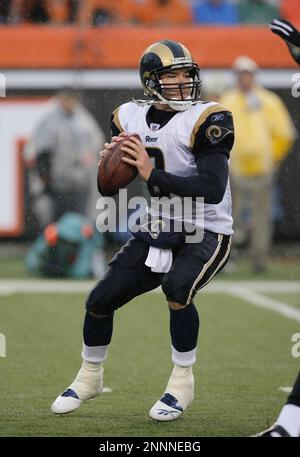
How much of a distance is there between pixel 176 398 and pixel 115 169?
941 millimetres

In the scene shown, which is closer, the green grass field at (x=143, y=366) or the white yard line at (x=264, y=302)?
the green grass field at (x=143, y=366)

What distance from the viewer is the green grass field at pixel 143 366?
4293 millimetres

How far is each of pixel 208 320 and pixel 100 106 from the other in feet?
12.1

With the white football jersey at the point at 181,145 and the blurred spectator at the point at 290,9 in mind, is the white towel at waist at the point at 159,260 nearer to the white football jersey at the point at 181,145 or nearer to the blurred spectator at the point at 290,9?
the white football jersey at the point at 181,145

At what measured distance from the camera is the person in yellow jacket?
31.2 ft

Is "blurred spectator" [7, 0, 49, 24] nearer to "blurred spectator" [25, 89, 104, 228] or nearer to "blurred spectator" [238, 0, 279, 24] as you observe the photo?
"blurred spectator" [25, 89, 104, 228]

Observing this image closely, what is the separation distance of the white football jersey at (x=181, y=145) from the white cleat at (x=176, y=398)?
0.60m

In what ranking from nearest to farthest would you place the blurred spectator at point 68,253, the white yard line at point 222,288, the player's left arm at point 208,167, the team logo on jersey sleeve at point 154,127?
the player's left arm at point 208,167, the team logo on jersey sleeve at point 154,127, the white yard line at point 222,288, the blurred spectator at point 68,253

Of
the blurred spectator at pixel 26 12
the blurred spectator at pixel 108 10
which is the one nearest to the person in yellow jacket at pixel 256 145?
the blurred spectator at pixel 108 10

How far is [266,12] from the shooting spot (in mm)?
11281

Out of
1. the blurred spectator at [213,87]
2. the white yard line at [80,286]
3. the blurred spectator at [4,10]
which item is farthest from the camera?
the blurred spectator at [4,10]

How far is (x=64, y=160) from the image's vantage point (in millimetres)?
9617

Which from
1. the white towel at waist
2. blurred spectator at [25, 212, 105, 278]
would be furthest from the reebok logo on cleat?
blurred spectator at [25, 212, 105, 278]
